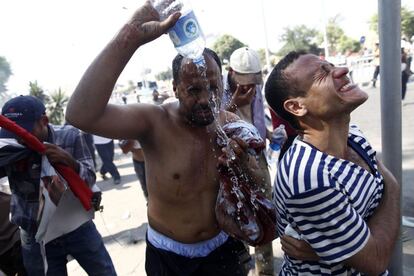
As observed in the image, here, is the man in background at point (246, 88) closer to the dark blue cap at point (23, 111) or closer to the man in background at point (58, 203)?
the man in background at point (58, 203)

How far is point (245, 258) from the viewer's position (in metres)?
2.11

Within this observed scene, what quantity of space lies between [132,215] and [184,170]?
3.52 meters

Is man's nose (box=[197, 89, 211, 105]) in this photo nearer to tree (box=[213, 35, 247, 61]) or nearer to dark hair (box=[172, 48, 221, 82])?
dark hair (box=[172, 48, 221, 82])

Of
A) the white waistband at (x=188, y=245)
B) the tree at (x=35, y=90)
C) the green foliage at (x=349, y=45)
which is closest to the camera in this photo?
the white waistband at (x=188, y=245)

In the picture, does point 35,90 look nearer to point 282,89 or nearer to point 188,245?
point 188,245

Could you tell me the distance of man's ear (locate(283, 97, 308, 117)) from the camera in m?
1.34

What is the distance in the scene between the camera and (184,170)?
179 centimetres

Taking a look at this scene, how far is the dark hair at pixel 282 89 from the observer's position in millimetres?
1361

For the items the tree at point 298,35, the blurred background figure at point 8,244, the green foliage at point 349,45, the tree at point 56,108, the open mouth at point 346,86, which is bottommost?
the green foliage at point 349,45

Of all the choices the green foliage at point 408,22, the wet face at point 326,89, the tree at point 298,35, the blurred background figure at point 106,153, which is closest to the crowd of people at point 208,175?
the wet face at point 326,89

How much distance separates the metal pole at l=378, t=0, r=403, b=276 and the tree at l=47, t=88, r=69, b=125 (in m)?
10.2

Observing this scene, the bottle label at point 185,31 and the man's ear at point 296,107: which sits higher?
the bottle label at point 185,31

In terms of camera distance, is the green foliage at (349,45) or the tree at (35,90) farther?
the green foliage at (349,45)

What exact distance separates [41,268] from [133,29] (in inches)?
74.7
